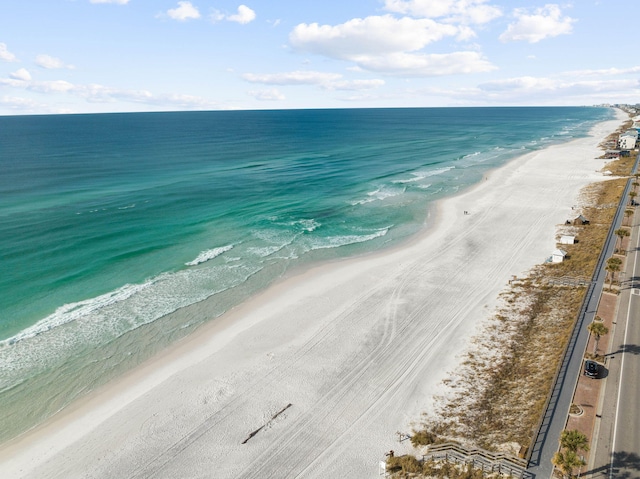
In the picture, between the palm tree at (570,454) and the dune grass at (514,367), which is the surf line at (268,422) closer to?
the dune grass at (514,367)

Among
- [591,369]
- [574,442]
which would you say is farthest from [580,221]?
[574,442]

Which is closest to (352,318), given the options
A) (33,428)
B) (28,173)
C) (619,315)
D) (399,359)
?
(399,359)

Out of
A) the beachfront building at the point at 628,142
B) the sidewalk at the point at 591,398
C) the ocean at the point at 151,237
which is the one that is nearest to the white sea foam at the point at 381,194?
the ocean at the point at 151,237

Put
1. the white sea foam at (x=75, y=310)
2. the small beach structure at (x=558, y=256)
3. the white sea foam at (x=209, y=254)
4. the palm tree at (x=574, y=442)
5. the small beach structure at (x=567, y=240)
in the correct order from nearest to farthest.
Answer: the palm tree at (x=574, y=442)
the white sea foam at (x=75, y=310)
the small beach structure at (x=558, y=256)
the white sea foam at (x=209, y=254)
the small beach structure at (x=567, y=240)

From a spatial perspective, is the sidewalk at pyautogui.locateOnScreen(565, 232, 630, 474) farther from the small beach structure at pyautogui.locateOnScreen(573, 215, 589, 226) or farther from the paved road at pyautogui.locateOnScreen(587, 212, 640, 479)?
the small beach structure at pyautogui.locateOnScreen(573, 215, 589, 226)

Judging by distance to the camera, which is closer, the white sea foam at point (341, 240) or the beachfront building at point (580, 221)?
the white sea foam at point (341, 240)

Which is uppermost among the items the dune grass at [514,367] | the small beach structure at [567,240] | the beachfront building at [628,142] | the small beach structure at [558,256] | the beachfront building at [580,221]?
the beachfront building at [628,142]

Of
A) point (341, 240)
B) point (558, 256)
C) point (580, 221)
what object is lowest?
point (558, 256)

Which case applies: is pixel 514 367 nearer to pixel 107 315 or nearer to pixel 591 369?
pixel 591 369
